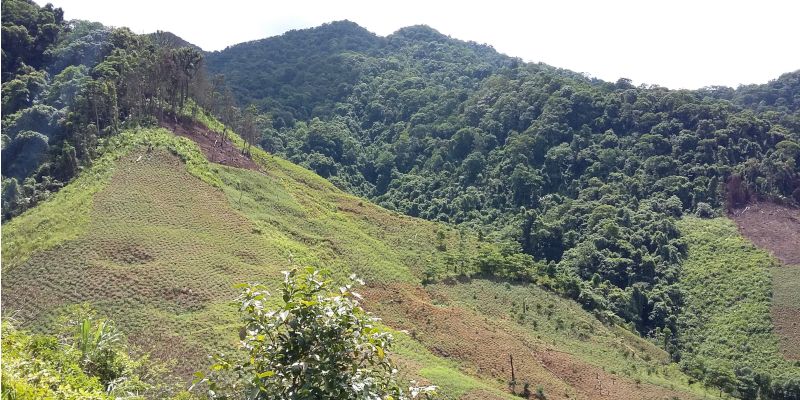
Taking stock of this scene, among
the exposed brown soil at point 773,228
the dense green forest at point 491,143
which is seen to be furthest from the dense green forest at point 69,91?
the exposed brown soil at point 773,228

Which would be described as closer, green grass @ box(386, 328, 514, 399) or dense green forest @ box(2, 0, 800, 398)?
green grass @ box(386, 328, 514, 399)

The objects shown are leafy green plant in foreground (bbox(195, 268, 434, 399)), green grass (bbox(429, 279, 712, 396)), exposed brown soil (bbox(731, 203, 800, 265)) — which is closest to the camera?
leafy green plant in foreground (bbox(195, 268, 434, 399))

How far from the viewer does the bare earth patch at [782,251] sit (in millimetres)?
49469

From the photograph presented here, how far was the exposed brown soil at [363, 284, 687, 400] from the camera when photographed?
32.2 metres

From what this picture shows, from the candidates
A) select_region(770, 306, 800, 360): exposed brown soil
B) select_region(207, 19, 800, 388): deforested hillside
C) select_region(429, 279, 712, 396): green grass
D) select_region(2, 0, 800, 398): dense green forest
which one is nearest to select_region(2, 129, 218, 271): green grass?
select_region(2, 0, 800, 398): dense green forest

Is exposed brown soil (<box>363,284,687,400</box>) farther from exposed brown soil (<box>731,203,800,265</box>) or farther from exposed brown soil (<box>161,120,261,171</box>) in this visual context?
exposed brown soil (<box>731,203,800,265</box>)

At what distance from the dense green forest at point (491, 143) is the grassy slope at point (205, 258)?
3304 millimetres

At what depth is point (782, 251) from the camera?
6053cm

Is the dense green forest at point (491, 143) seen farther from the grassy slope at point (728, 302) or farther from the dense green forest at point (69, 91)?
the grassy slope at point (728, 302)

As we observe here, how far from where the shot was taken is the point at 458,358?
3244cm

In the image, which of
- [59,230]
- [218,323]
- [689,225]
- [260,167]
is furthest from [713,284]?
[59,230]

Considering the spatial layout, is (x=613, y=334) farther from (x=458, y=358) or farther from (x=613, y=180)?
(x=613, y=180)

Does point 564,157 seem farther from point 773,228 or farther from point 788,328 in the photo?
point 788,328

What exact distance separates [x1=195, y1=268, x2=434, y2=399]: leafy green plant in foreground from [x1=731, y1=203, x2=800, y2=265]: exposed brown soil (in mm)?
65476
